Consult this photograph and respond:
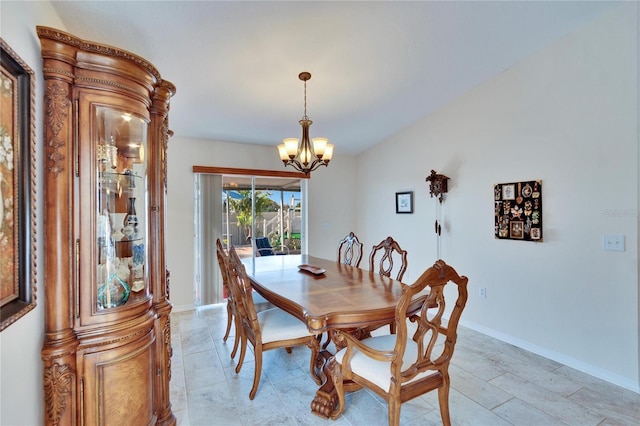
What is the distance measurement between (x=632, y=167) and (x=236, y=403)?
3.40 meters

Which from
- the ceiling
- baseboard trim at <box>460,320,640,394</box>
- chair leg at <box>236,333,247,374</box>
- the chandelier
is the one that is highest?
the ceiling

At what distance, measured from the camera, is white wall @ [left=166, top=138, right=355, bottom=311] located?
13.2 feet

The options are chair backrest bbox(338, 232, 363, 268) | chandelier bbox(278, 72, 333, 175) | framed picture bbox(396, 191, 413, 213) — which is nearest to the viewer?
chandelier bbox(278, 72, 333, 175)

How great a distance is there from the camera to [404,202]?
14.5ft

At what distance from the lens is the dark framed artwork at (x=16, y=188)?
1.02m

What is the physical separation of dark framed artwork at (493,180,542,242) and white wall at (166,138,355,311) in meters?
2.67

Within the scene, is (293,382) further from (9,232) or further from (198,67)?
(198,67)

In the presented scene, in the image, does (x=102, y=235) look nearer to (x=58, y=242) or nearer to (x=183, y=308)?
(x=58, y=242)

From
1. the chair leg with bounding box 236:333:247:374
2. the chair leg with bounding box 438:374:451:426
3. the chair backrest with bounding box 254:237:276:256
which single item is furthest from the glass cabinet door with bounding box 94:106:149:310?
the chair backrest with bounding box 254:237:276:256

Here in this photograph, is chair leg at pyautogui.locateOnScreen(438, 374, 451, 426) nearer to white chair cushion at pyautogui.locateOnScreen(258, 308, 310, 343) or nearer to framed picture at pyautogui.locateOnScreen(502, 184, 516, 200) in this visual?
white chair cushion at pyautogui.locateOnScreen(258, 308, 310, 343)

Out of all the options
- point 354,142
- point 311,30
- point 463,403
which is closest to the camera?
point 463,403

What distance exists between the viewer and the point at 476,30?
8.33 ft

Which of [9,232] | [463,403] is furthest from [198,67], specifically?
[463,403]

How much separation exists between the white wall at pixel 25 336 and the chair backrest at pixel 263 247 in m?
3.32
